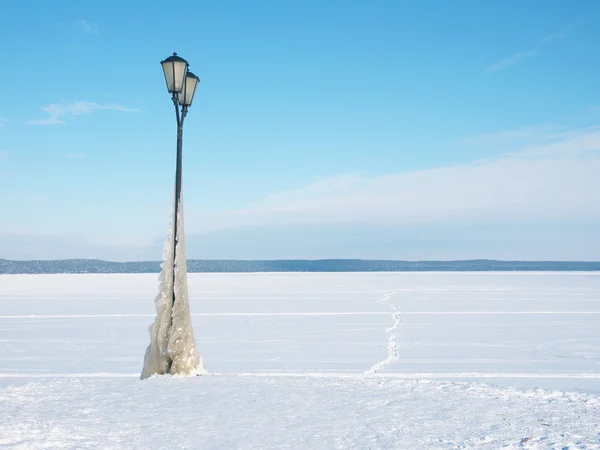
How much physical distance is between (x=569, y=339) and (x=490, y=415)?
6.91m

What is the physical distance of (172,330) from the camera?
7441 mm

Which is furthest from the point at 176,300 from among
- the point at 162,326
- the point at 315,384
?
the point at 315,384

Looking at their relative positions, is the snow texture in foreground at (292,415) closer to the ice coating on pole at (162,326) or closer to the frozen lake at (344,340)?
the ice coating on pole at (162,326)

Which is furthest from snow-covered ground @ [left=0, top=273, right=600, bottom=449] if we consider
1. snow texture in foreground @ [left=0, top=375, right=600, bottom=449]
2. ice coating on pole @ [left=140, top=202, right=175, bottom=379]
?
ice coating on pole @ [left=140, top=202, right=175, bottom=379]

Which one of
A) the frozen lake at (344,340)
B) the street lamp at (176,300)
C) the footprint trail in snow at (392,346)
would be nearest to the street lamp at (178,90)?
the street lamp at (176,300)

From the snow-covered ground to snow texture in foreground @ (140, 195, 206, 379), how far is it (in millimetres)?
301

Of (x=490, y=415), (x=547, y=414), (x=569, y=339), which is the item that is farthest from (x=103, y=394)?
(x=569, y=339)

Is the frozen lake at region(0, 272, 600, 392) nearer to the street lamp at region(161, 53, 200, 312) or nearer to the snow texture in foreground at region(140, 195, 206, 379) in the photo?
the snow texture in foreground at region(140, 195, 206, 379)

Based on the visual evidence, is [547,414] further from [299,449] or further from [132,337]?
[132,337]

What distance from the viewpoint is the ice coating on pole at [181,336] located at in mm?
7348

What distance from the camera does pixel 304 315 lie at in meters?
15.9

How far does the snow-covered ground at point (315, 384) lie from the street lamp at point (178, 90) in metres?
2.28

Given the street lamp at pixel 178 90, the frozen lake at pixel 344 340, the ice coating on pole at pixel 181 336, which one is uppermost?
the street lamp at pixel 178 90

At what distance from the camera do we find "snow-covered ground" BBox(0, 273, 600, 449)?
475 cm
